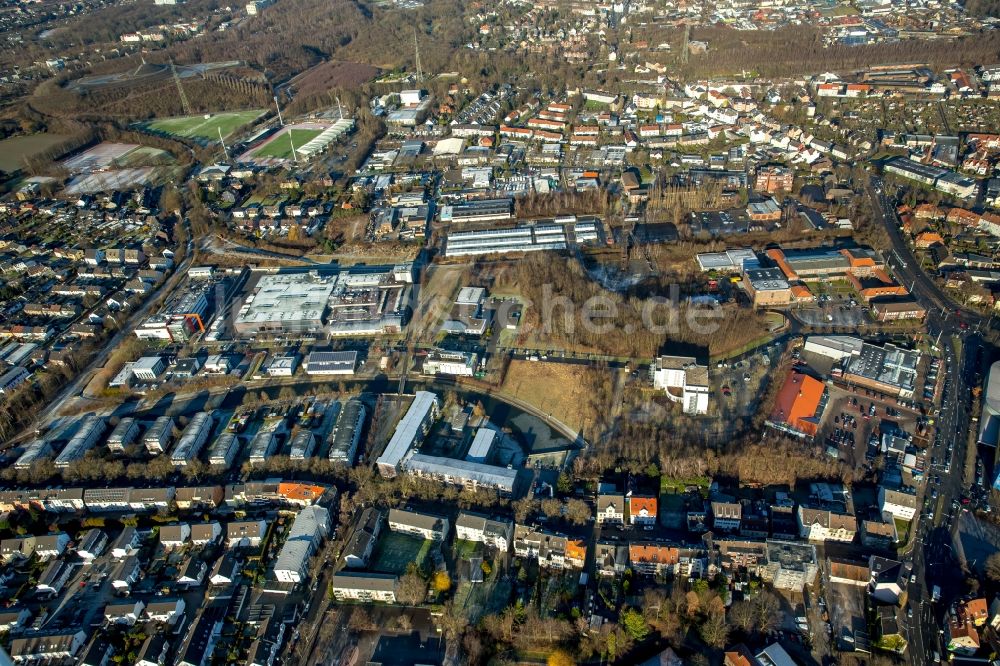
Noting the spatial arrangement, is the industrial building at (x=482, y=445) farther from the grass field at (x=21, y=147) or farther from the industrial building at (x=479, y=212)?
the grass field at (x=21, y=147)

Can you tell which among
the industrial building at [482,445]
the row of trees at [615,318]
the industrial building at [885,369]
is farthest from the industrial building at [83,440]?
the industrial building at [885,369]

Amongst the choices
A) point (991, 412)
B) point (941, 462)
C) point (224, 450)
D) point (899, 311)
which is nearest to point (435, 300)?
point (224, 450)

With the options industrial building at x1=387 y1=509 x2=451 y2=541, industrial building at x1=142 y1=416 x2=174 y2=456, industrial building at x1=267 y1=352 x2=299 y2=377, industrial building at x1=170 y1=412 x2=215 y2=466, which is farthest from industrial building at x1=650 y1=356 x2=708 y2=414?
industrial building at x1=142 y1=416 x2=174 y2=456

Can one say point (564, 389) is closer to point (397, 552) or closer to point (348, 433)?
point (348, 433)

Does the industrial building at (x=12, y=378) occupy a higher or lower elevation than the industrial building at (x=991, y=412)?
higher

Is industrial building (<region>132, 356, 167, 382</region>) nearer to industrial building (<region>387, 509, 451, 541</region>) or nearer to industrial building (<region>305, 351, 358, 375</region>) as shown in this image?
industrial building (<region>305, 351, 358, 375</region>)

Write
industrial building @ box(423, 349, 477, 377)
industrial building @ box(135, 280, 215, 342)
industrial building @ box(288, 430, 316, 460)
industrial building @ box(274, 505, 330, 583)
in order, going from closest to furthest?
1. industrial building @ box(274, 505, 330, 583)
2. industrial building @ box(288, 430, 316, 460)
3. industrial building @ box(423, 349, 477, 377)
4. industrial building @ box(135, 280, 215, 342)

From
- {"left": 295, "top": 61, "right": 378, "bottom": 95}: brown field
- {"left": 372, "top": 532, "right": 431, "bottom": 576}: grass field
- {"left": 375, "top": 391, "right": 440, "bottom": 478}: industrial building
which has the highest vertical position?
{"left": 295, "top": 61, "right": 378, "bottom": 95}: brown field
